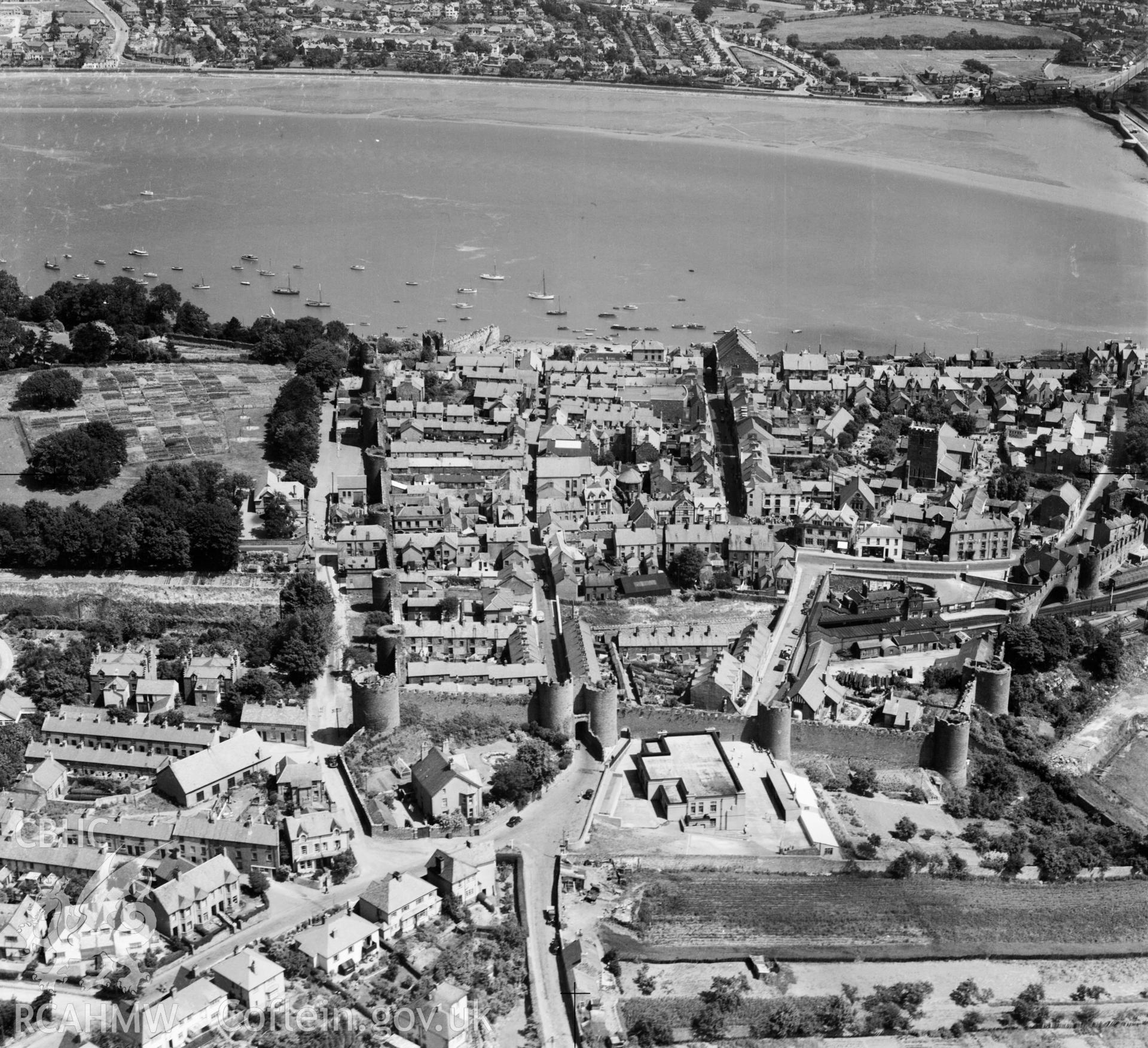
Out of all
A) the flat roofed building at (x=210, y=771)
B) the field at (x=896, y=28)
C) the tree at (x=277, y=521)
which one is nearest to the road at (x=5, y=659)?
the flat roofed building at (x=210, y=771)

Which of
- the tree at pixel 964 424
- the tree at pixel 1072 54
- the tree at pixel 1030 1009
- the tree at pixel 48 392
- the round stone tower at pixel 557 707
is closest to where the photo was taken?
the tree at pixel 1030 1009

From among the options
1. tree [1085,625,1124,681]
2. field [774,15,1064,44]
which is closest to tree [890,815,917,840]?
tree [1085,625,1124,681]

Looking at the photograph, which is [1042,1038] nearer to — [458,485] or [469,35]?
[458,485]

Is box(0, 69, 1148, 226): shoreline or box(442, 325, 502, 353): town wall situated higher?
box(0, 69, 1148, 226): shoreline

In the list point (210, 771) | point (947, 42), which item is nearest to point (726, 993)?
point (210, 771)

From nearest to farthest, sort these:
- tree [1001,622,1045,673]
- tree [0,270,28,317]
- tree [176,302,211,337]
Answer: tree [1001,622,1045,673], tree [176,302,211,337], tree [0,270,28,317]

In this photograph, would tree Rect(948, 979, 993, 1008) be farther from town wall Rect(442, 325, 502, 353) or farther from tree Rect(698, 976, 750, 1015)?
town wall Rect(442, 325, 502, 353)

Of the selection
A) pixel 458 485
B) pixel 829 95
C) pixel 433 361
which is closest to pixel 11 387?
pixel 433 361

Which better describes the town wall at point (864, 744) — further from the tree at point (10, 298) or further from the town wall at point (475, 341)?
the tree at point (10, 298)
